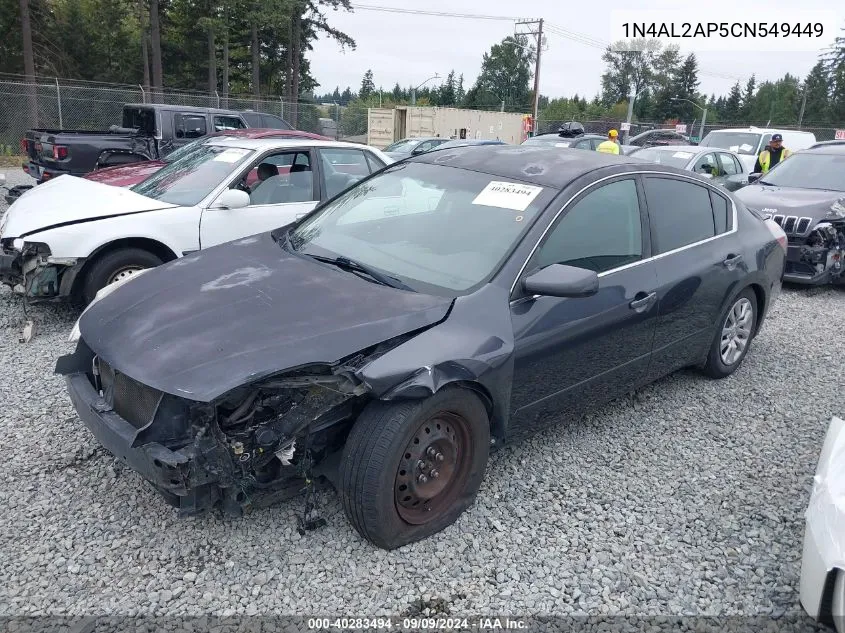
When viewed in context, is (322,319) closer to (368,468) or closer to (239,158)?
(368,468)

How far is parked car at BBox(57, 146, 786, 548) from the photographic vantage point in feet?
8.45

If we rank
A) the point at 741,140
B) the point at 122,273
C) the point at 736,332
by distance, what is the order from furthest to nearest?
the point at 741,140 → the point at 122,273 → the point at 736,332

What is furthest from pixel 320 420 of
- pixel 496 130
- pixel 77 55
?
pixel 77 55

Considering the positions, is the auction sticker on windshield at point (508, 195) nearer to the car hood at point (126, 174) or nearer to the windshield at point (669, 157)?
the car hood at point (126, 174)

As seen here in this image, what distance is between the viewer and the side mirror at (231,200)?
5516mm

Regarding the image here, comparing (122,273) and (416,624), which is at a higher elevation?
(122,273)

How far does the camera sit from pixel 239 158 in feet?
19.4

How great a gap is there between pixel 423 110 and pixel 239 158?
2468 cm

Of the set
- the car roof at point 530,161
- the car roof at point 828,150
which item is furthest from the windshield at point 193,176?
the car roof at point 828,150

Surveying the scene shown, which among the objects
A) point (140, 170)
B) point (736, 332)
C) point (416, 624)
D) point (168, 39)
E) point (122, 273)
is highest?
point (168, 39)

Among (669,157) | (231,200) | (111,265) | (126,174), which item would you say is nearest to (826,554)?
(231,200)

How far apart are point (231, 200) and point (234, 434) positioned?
3.40 meters

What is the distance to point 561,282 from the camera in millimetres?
3025

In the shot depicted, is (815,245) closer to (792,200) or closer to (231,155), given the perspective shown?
(792,200)
